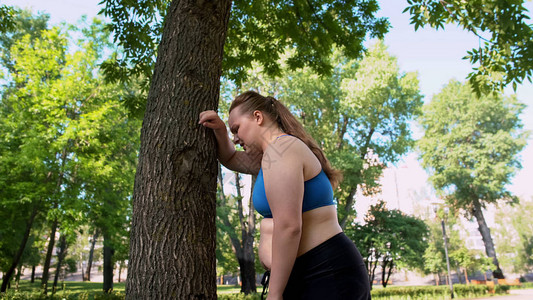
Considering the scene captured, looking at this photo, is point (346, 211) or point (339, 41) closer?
point (339, 41)

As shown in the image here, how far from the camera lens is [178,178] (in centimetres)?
237

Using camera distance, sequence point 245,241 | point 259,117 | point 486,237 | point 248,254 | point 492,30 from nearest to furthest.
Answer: point 259,117 < point 492,30 < point 248,254 < point 245,241 < point 486,237

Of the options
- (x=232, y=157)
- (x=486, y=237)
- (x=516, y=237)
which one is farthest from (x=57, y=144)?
(x=516, y=237)

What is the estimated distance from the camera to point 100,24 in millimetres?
19391

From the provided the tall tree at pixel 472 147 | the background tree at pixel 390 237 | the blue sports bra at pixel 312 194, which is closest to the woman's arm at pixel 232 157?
the blue sports bra at pixel 312 194

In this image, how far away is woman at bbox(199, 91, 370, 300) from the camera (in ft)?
5.40

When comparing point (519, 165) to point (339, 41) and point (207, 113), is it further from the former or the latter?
point (207, 113)

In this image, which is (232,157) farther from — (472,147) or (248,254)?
(472,147)

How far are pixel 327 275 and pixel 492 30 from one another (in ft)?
17.0

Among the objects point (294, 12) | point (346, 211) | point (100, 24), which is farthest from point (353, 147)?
point (294, 12)

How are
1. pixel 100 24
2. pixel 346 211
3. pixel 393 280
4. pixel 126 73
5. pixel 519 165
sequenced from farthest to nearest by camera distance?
pixel 393 280
pixel 519 165
pixel 346 211
pixel 100 24
pixel 126 73

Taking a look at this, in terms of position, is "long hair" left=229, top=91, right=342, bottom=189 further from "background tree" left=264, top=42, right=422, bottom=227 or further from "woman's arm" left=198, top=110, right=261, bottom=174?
"background tree" left=264, top=42, right=422, bottom=227

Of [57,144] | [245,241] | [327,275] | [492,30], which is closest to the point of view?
[327,275]

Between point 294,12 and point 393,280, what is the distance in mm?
58584
